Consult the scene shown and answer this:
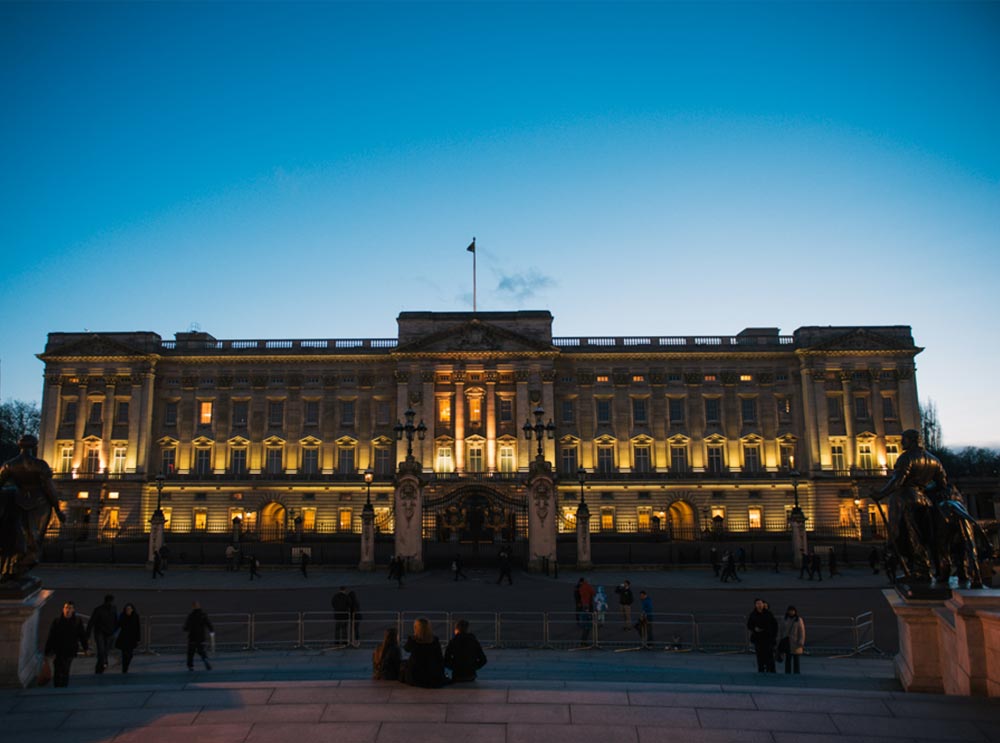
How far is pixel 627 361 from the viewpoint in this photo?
67.8 meters

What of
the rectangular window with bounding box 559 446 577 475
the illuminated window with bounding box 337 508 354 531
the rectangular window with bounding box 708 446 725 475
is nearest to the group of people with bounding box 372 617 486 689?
the rectangular window with bounding box 559 446 577 475

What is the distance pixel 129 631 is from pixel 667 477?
54545mm

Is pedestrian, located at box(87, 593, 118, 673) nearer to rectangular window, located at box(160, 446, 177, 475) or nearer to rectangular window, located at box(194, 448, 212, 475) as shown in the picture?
rectangular window, located at box(194, 448, 212, 475)

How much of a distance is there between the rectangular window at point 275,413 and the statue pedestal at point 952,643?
60.4 meters

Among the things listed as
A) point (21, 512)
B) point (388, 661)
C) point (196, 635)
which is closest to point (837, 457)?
point (196, 635)

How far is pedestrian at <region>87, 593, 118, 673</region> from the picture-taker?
15391 millimetres

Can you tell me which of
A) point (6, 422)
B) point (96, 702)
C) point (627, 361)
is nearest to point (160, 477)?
point (96, 702)

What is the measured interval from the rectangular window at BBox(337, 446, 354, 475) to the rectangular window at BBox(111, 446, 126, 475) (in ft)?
60.6

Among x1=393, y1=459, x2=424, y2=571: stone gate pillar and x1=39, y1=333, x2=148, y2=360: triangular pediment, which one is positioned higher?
x1=39, y1=333, x2=148, y2=360: triangular pediment

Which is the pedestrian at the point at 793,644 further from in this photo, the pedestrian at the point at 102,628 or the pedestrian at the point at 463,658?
the pedestrian at the point at 102,628

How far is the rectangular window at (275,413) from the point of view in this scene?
67.4 metres

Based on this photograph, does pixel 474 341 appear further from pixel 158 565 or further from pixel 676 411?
pixel 158 565

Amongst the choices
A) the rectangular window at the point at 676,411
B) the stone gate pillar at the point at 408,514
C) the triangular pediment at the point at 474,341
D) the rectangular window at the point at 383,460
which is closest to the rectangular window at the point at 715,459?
the rectangular window at the point at 676,411

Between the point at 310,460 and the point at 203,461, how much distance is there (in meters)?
9.46
